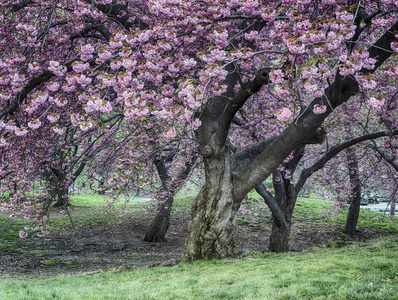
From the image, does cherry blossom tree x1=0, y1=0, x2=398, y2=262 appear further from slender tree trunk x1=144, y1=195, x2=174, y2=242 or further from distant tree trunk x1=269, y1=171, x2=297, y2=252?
slender tree trunk x1=144, y1=195, x2=174, y2=242

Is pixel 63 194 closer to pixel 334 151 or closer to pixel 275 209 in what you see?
pixel 275 209

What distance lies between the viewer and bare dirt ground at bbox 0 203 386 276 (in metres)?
11.0

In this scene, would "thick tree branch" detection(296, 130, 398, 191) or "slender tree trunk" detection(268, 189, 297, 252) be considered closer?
"thick tree branch" detection(296, 130, 398, 191)

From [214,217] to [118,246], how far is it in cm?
741

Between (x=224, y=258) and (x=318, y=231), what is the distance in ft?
35.2

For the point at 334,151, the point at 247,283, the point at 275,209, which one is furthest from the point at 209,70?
the point at 275,209

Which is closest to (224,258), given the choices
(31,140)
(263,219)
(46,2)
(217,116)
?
(217,116)

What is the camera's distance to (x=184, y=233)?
59.5ft

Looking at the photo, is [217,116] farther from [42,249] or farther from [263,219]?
[263,219]

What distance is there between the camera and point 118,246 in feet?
49.0

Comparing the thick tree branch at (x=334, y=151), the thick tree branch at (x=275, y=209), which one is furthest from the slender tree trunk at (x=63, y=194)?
the thick tree branch at (x=334, y=151)

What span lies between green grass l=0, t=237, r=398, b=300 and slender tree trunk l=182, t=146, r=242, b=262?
27.1 inches

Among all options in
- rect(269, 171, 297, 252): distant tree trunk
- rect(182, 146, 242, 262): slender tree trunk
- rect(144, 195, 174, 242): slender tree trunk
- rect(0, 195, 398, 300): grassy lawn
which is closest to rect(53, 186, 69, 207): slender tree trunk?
rect(0, 195, 398, 300): grassy lawn

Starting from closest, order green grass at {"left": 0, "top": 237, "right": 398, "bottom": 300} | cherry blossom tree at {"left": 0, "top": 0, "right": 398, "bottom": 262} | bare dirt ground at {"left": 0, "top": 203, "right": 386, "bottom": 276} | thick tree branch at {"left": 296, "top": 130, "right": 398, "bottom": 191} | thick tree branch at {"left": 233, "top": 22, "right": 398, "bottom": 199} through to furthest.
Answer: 1. green grass at {"left": 0, "top": 237, "right": 398, "bottom": 300}
2. cherry blossom tree at {"left": 0, "top": 0, "right": 398, "bottom": 262}
3. thick tree branch at {"left": 233, "top": 22, "right": 398, "bottom": 199}
4. thick tree branch at {"left": 296, "top": 130, "right": 398, "bottom": 191}
5. bare dirt ground at {"left": 0, "top": 203, "right": 386, "bottom": 276}
